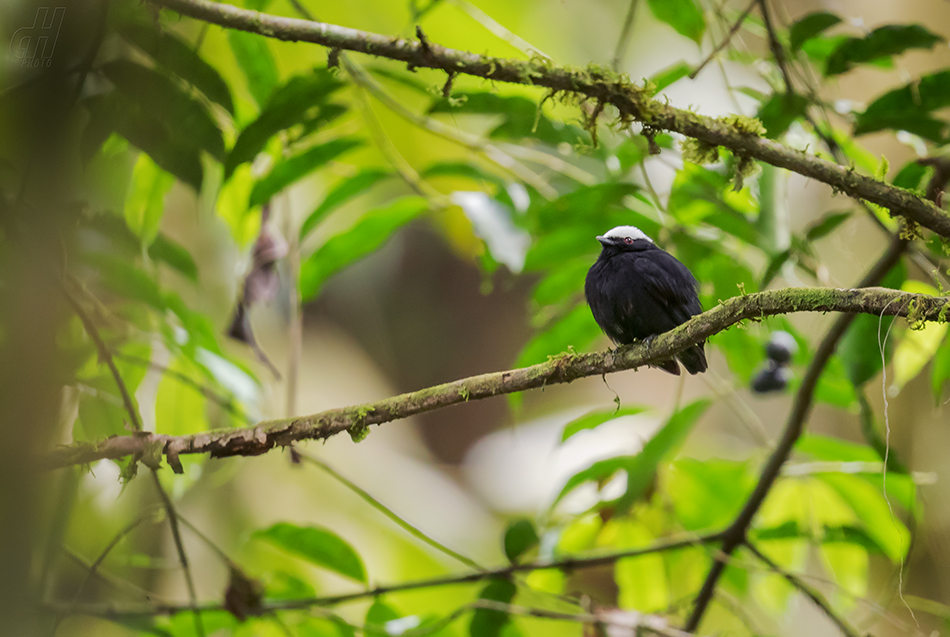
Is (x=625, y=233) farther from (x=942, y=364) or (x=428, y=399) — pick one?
(x=942, y=364)

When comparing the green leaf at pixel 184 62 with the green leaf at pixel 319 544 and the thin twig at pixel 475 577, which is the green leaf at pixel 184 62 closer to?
the green leaf at pixel 319 544

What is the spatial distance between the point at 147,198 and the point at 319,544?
126 cm

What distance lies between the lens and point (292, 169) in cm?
233

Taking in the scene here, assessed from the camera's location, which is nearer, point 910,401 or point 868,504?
point 868,504

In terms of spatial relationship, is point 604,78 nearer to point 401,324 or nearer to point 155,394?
point 155,394

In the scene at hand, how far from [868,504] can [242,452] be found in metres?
2.32

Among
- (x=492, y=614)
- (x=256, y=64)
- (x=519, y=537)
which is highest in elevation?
(x=256, y=64)

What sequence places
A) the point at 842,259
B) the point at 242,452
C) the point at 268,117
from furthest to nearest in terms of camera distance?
the point at 842,259 < the point at 268,117 < the point at 242,452

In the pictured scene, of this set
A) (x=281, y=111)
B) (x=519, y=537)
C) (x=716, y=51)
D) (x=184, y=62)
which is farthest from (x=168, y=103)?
(x=519, y=537)

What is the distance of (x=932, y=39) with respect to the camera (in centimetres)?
204

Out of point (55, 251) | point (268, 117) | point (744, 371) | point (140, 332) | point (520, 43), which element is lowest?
point (55, 251)

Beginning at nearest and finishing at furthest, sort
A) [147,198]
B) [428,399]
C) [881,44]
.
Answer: [428,399], [881,44], [147,198]

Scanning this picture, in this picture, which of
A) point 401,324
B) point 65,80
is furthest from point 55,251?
point 401,324

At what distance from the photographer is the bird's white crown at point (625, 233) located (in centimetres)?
229
